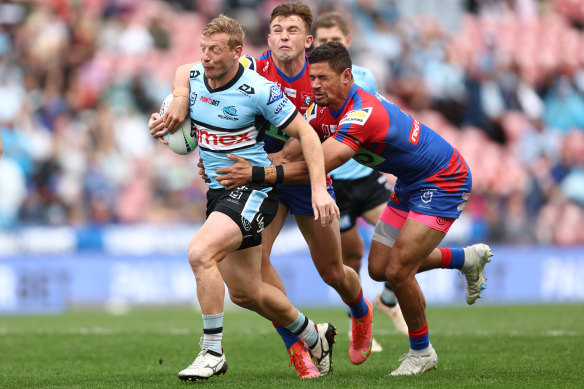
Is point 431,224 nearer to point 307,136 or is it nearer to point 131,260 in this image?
point 307,136

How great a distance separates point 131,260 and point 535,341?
319 inches

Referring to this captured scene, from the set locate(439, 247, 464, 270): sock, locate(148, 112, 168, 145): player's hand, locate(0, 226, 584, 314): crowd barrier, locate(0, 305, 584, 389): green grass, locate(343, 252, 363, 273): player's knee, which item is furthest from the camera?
locate(0, 226, 584, 314): crowd barrier

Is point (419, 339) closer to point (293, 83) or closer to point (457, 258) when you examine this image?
point (457, 258)

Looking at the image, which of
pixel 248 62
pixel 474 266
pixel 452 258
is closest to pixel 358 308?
pixel 452 258

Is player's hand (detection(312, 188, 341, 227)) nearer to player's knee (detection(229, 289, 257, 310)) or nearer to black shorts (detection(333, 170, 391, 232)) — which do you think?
player's knee (detection(229, 289, 257, 310))

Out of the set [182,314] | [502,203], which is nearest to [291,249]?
[182,314]

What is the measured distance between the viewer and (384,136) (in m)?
6.69

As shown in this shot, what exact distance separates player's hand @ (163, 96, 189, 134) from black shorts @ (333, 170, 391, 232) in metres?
2.97

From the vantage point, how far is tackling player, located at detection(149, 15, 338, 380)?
6227 mm

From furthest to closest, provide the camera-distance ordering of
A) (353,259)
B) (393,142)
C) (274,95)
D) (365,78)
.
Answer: (353,259) → (365,78) → (393,142) → (274,95)

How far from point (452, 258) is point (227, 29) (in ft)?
9.01

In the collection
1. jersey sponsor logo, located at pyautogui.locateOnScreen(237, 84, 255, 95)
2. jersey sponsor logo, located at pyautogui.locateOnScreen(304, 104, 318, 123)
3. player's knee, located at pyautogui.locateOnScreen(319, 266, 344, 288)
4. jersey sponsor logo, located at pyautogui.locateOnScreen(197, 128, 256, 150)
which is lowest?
player's knee, located at pyautogui.locateOnScreen(319, 266, 344, 288)

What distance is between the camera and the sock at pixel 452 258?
24.6 feet

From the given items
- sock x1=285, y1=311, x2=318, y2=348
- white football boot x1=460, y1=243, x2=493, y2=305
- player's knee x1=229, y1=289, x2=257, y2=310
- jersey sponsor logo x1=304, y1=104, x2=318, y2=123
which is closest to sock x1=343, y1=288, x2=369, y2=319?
sock x1=285, y1=311, x2=318, y2=348
